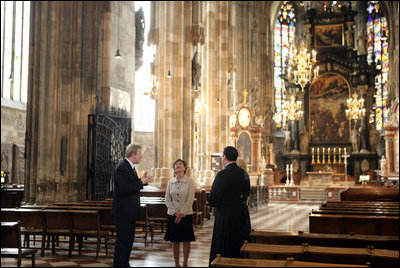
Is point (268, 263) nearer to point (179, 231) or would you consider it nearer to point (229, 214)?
point (229, 214)

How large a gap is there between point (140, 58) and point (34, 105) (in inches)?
338

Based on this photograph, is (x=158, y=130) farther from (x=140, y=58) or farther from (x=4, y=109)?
(x=4, y=109)

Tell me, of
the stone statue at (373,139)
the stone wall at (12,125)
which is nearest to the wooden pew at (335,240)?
the stone wall at (12,125)

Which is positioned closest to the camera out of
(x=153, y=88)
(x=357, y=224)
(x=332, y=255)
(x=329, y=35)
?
(x=332, y=255)

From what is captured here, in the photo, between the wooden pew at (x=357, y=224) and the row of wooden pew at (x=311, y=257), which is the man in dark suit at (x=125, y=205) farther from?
the wooden pew at (x=357, y=224)

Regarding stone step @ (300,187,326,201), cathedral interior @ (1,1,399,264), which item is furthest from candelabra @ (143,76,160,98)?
stone step @ (300,187,326,201)

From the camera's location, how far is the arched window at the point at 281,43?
43625mm

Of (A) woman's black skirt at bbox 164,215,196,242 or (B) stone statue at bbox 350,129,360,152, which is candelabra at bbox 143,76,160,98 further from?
(B) stone statue at bbox 350,129,360,152

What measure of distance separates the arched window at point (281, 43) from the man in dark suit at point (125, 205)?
37.5 metres

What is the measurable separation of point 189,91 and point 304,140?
24841mm

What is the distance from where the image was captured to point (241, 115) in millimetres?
29219

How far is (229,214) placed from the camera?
218 inches

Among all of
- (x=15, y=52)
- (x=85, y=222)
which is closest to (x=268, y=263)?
(x=85, y=222)

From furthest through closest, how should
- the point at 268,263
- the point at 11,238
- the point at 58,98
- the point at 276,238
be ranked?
the point at 58,98
the point at 11,238
the point at 276,238
the point at 268,263
